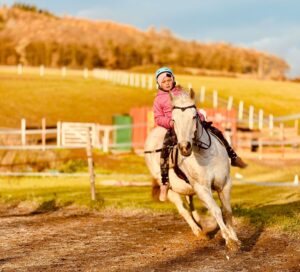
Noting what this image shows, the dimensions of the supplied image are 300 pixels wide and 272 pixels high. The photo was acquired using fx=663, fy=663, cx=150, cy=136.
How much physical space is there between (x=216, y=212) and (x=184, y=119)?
4.66 feet

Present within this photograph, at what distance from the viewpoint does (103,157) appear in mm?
26609

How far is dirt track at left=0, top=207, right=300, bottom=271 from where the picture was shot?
824 centimetres

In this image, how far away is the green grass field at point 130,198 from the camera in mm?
12414

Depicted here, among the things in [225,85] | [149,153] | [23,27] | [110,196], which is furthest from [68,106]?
[23,27]

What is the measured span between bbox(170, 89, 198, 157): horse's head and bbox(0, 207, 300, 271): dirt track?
4.99 ft

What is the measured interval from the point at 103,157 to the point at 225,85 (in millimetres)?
43481

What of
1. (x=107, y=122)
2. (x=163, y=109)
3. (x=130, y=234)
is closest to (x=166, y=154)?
(x=163, y=109)

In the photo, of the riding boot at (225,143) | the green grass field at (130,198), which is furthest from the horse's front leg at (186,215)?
the green grass field at (130,198)

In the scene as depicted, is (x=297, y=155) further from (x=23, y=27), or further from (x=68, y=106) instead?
(x=23, y=27)

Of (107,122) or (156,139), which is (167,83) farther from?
(107,122)

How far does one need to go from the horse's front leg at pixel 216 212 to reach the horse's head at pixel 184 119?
3.31ft

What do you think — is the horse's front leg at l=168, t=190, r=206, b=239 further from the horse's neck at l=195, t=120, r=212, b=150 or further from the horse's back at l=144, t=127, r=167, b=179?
the horse's neck at l=195, t=120, r=212, b=150

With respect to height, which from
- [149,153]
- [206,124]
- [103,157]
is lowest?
[103,157]

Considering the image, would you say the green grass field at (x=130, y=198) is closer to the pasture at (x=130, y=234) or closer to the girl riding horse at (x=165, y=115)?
the pasture at (x=130, y=234)
